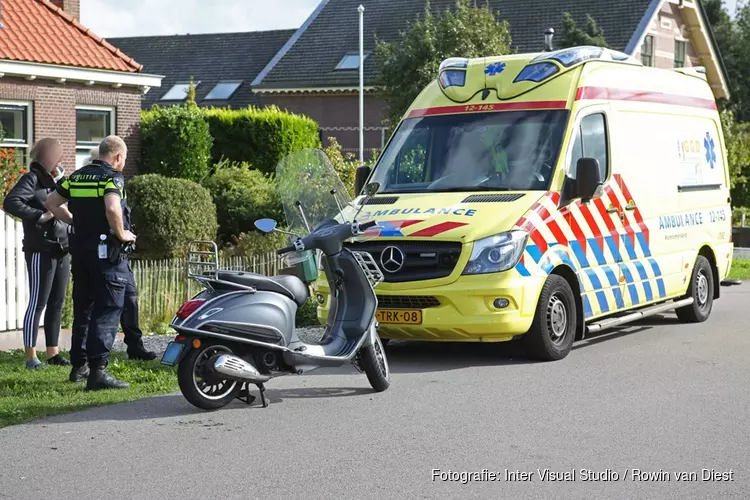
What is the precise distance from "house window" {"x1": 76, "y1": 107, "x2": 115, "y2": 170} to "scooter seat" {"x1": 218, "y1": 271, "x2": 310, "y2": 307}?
17.7m

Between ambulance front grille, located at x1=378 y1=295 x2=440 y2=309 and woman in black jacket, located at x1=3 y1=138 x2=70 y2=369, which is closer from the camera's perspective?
woman in black jacket, located at x1=3 y1=138 x2=70 y2=369

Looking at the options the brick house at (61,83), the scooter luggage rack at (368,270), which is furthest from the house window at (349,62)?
the scooter luggage rack at (368,270)

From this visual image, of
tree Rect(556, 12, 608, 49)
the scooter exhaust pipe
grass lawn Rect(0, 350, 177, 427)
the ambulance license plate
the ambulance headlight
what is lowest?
grass lawn Rect(0, 350, 177, 427)

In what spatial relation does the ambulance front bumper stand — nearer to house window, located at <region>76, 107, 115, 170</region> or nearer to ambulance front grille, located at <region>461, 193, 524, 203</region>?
ambulance front grille, located at <region>461, 193, 524, 203</region>

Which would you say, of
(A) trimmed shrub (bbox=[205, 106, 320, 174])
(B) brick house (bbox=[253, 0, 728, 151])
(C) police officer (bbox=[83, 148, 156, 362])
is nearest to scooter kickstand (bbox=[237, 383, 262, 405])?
(C) police officer (bbox=[83, 148, 156, 362])

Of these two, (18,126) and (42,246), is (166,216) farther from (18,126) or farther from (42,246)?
(42,246)

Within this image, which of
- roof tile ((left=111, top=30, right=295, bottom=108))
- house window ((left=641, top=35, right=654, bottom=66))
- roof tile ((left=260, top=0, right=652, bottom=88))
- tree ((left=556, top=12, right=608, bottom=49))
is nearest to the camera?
tree ((left=556, top=12, right=608, bottom=49))

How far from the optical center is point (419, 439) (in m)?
6.95

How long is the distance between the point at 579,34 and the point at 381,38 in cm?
886

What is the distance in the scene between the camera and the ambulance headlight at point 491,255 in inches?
373

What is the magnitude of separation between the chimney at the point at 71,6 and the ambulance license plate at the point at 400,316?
18865 millimetres

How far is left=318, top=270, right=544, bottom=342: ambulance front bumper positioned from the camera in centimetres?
947

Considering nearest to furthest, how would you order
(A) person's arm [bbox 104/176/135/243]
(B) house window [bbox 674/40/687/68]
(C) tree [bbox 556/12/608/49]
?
(A) person's arm [bbox 104/176/135/243]
(C) tree [bbox 556/12/608/49]
(B) house window [bbox 674/40/687/68]

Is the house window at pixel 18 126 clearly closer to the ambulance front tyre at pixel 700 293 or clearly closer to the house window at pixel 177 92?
the ambulance front tyre at pixel 700 293
